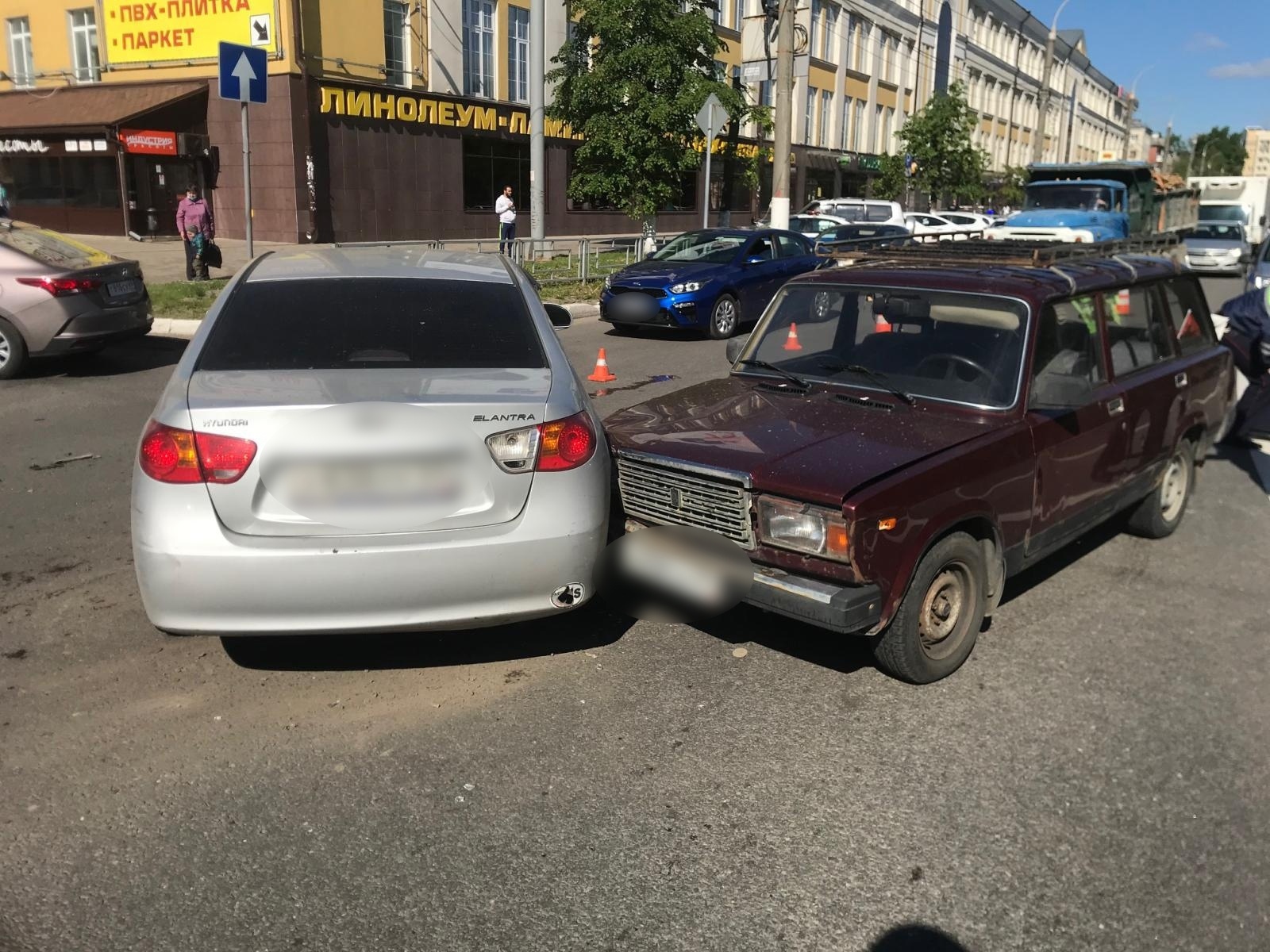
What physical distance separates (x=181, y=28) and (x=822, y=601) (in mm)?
26864

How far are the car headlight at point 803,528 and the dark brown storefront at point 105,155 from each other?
83.0 feet

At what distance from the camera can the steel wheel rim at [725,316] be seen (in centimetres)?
1453

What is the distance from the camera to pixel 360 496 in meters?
3.67

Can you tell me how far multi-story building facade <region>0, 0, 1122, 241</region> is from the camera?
24.6m

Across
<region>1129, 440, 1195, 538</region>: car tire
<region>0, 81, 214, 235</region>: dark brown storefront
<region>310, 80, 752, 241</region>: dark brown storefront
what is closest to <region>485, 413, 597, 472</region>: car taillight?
<region>1129, 440, 1195, 538</region>: car tire

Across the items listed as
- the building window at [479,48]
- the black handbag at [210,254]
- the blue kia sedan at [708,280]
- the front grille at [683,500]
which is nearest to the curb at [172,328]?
the black handbag at [210,254]

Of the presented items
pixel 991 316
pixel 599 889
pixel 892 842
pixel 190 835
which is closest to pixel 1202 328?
pixel 991 316

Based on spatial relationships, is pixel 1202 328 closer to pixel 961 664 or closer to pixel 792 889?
pixel 961 664

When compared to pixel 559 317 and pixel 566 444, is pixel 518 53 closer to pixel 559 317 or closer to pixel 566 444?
pixel 559 317

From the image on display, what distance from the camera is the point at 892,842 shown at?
3.23 m

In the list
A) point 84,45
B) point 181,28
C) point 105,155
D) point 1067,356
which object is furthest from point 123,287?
point 84,45

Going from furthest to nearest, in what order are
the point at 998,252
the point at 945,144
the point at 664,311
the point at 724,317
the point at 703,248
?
the point at 945,144
the point at 703,248
the point at 724,317
the point at 664,311
the point at 998,252

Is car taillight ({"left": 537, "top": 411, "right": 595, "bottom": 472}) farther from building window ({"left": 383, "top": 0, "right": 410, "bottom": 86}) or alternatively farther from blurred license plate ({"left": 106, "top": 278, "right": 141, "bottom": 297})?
building window ({"left": 383, "top": 0, "right": 410, "bottom": 86})

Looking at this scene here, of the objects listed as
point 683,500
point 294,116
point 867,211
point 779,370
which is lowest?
point 683,500
